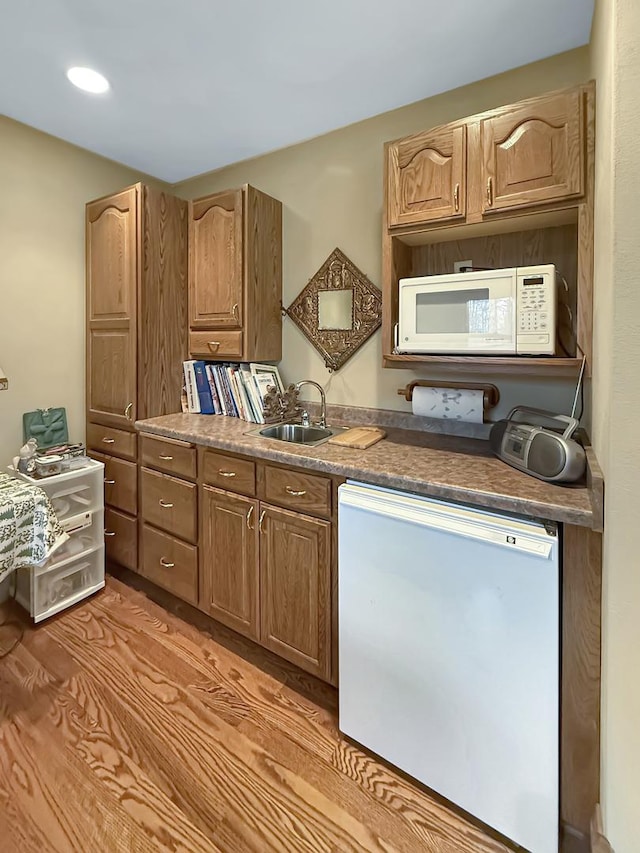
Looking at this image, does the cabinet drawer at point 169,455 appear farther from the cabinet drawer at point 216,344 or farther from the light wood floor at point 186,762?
the light wood floor at point 186,762

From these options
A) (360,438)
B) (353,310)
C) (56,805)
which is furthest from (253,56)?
(56,805)

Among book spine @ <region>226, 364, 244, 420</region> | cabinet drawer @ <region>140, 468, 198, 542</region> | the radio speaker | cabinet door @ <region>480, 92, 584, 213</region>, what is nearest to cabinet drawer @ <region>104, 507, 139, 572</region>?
cabinet drawer @ <region>140, 468, 198, 542</region>

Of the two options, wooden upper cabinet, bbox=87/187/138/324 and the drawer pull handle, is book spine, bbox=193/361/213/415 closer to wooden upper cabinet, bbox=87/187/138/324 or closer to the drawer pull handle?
wooden upper cabinet, bbox=87/187/138/324

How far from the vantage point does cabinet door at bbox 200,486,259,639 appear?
1.82 metres

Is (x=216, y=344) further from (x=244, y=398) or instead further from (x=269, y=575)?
(x=269, y=575)

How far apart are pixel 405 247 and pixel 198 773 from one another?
2117mm

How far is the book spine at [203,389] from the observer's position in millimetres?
2432

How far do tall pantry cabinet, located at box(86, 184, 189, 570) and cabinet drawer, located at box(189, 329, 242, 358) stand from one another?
0.10 meters

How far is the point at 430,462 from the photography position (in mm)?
1507

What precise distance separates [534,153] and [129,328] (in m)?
1.98

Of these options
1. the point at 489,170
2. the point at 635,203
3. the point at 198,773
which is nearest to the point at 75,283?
the point at 489,170

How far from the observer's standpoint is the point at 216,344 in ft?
7.72

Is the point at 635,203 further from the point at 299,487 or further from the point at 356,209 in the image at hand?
→ the point at 356,209

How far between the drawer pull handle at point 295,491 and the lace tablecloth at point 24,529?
38.2 inches
